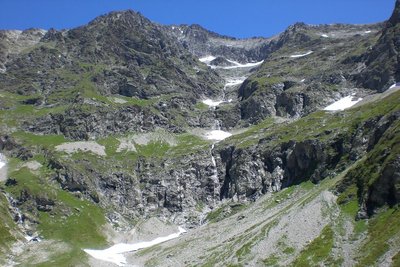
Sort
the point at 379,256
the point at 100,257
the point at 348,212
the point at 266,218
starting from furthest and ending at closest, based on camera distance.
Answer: the point at 100,257 → the point at 266,218 → the point at 348,212 → the point at 379,256

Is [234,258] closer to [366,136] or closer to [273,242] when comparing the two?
[273,242]

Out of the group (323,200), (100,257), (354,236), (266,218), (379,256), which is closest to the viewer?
(379,256)

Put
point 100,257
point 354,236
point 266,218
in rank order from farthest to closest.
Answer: point 100,257 → point 266,218 → point 354,236

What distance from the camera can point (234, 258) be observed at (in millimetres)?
141625

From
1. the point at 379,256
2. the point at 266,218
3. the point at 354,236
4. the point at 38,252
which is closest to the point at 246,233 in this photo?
the point at 266,218

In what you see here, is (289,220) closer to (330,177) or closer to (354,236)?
(354,236)

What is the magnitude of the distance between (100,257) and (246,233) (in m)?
59.4

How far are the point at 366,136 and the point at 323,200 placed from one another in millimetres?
46515

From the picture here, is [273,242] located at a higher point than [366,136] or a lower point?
lower

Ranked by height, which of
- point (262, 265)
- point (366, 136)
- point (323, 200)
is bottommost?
point (262, 265)

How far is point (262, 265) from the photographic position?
131000 mm

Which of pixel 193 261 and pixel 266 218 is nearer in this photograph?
pixel 193 261

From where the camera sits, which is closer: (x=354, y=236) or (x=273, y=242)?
(x=354, y=236)

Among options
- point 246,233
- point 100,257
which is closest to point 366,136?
point 246,233
